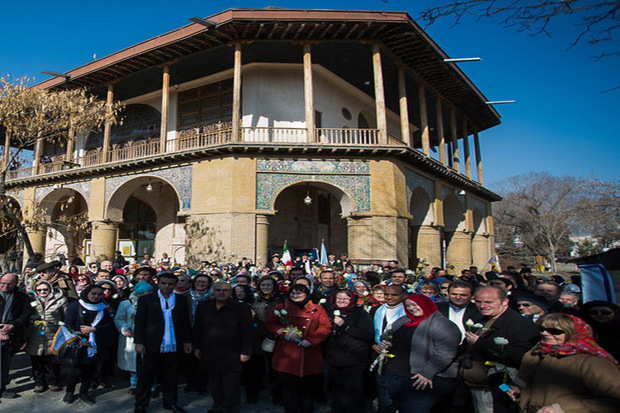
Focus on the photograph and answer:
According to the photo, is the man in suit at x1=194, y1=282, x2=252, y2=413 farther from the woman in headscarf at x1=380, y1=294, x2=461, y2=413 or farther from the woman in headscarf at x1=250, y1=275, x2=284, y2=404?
the woman in headscarf at x1=380, y1=294, x2=461, y2=413

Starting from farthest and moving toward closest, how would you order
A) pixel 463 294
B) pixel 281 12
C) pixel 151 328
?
pixel 281 12 → pixel 151 328 → pixel 463 294

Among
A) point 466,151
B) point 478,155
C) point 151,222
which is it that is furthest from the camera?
point 478,155

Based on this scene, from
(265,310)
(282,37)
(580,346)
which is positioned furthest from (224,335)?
(282,37)

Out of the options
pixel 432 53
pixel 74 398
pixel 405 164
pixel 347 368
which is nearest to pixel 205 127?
pixel 405 164

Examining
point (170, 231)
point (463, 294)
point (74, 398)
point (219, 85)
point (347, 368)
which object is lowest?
point (74, 398)

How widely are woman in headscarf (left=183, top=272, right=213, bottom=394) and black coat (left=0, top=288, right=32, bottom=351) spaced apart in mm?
2024

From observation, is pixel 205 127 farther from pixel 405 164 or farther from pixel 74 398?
pixel 74 398

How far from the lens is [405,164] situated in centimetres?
1761

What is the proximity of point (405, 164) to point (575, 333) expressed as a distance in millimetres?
15083

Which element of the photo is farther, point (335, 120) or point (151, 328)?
point (335, 120)

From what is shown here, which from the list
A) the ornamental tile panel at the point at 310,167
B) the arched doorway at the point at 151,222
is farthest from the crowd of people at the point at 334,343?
the arched doorway at the point at 151,222

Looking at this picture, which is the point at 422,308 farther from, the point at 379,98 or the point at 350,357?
the point at 379,98

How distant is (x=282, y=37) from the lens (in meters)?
16.8

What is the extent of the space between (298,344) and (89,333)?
9.42ft
